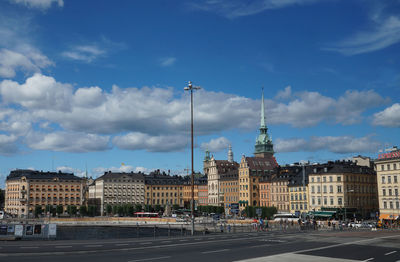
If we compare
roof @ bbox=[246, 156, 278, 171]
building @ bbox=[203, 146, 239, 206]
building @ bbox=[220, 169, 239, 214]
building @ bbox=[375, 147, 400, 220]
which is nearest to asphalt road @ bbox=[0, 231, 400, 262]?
building @ bbox=[375, 147, 400, 220]

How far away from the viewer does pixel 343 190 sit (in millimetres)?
127938

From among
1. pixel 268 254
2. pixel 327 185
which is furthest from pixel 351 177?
pixel 268 254

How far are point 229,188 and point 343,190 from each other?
6267cm

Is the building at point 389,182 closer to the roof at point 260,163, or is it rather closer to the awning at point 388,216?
the awning at point 388,216

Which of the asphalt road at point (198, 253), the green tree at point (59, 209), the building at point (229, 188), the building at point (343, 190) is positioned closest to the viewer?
the asphalt road at point (198, 253)

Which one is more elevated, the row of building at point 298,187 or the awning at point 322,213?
the row of building at point 298,187

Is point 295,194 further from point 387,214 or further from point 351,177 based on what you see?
point 387,214

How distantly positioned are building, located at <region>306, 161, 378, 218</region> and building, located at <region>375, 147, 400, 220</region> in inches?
504

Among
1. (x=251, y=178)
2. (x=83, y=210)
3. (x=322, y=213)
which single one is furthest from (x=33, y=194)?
(x=322, y=213)

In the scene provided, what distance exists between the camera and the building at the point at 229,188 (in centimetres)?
17675

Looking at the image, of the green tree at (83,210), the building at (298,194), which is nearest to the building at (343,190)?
the building at (298,194)

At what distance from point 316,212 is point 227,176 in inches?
2520

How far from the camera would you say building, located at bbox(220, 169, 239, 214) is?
177 m

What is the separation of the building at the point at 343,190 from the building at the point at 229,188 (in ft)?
146
